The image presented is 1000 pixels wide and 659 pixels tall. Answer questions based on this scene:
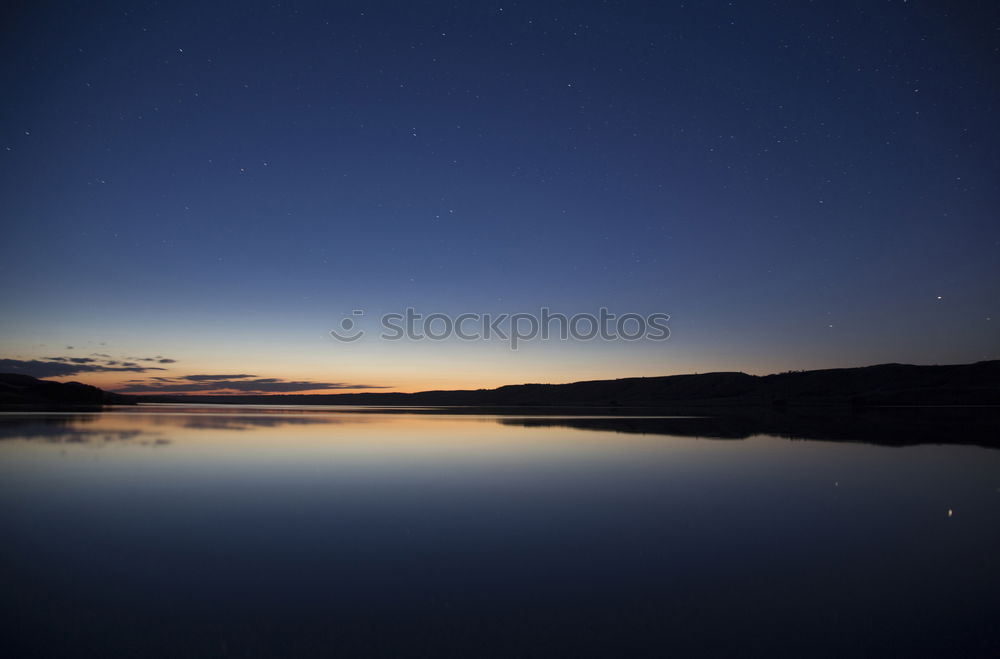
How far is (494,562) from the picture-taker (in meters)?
7.32

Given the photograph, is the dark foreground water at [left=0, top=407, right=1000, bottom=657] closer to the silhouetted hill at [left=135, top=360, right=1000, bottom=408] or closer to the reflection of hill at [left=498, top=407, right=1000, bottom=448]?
the reflection of hill at [left=498, top=407, right=1000, bottom=448]

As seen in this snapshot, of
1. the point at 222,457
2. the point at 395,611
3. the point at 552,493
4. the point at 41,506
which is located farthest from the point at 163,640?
the point at 222,457

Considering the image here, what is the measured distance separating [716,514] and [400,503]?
5954 mm

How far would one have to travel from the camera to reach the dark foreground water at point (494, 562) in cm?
512

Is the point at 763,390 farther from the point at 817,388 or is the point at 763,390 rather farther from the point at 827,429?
the point at 827,429

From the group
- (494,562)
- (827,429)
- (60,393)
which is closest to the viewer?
(494,562)

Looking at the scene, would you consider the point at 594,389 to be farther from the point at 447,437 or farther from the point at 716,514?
the point at 716,514

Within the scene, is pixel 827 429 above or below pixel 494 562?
below

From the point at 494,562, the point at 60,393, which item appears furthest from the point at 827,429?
the point at 60,393

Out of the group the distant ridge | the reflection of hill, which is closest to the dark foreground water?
the reflection of hill

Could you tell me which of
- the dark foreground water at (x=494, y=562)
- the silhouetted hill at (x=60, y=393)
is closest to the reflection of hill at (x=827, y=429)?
the dark foreground water at (x=494, y=562)

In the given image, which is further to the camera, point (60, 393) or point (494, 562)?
point (60, 393)

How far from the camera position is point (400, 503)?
1098 cm

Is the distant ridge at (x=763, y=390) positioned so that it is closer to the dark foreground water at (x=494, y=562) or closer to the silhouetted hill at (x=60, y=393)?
the silhouetted hill at (x=60, y=393)
